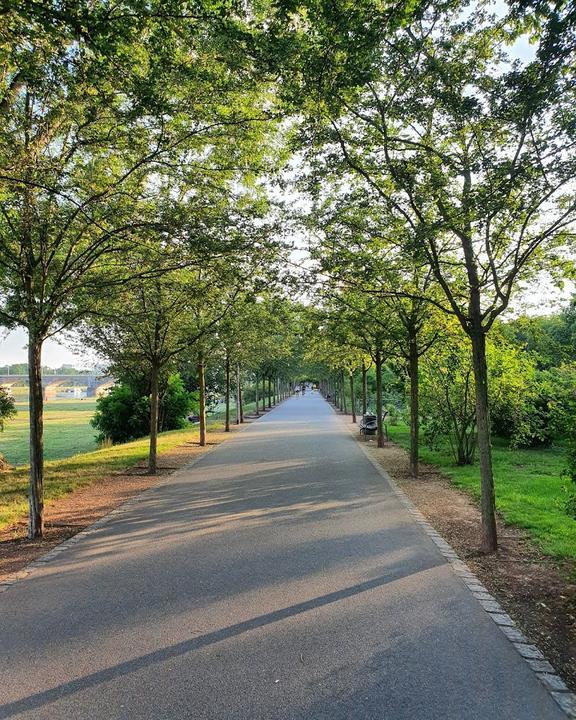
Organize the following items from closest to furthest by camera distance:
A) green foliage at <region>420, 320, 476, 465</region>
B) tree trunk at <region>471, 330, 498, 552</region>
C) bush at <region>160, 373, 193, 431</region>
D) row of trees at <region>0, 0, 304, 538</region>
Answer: row of trees at <region>0, 0, 304, 538</region>, tree trunk at <region>471, 330, 498, 552</region>, green foliage at <region>420, 320, 476, 465</region>, bush at <region>160, 373, 193, 431</region>

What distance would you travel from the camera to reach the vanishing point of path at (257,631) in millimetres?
3219

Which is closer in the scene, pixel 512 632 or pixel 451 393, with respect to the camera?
pixel 512 632

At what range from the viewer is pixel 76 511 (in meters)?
8.51

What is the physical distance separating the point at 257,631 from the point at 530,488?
7.20 metres

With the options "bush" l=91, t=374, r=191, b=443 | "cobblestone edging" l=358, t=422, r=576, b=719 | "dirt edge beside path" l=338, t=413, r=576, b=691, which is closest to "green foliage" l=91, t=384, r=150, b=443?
"bush" l=91, t=374, r=191, b=443

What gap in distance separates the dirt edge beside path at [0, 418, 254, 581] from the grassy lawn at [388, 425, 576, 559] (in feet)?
20.1

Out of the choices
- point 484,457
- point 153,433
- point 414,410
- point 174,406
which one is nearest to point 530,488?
point 414,410

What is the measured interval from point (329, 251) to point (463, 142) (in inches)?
95.3

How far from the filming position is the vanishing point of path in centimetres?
322

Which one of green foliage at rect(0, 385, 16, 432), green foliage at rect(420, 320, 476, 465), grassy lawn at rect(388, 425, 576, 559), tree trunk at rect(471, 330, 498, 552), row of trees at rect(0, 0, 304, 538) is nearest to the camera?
row of trees at rect(0, 0, 304, 538)

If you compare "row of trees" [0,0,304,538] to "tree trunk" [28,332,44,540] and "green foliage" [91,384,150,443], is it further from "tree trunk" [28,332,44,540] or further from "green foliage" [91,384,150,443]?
"green foliage" [91,384,150,443]

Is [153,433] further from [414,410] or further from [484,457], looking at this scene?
[484,457]

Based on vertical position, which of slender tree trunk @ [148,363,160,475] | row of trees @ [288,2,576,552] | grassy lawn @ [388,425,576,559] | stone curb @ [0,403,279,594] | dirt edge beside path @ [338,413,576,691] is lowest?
dirt edge beside path @ [338,413,576,691]

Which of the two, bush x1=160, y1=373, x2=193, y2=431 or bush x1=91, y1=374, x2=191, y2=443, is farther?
bush x1=160, y1=373, x2=193, y2=431
